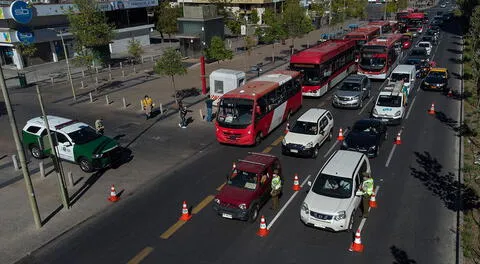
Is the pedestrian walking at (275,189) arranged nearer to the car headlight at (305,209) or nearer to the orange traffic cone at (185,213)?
the car headlight at (305,209)

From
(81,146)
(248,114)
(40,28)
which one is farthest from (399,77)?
(40,28)

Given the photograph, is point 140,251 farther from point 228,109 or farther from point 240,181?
point 228,109

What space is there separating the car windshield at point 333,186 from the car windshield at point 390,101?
1295 centimetres

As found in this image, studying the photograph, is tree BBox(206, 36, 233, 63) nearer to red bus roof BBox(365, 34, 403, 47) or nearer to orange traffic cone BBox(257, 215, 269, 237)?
red bus roof BBox(365, 34, 403, 47)

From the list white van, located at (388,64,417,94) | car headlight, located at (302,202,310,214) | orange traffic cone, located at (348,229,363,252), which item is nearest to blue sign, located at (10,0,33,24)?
white van, located at (388,64,417,94)

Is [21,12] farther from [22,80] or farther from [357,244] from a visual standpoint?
[357,244]

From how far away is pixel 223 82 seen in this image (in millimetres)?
31734

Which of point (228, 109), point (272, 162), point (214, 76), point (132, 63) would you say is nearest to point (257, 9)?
point (132, 63)

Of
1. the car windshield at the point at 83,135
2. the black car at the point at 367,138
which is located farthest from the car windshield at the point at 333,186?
the car windshield at the point at 83,135

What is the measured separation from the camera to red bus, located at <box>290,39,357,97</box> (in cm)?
3216

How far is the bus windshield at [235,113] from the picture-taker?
23094mm

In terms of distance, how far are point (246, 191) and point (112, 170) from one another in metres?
9.21

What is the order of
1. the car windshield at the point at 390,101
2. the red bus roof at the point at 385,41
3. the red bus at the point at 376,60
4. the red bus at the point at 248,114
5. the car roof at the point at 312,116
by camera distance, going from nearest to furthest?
1. the car roof at the point at 312,116
2. the red bus at the point at 248,114
3. the car windshield at the point at 390,101
4. the red bus at the point at 376,60
5. the red bus roof at the point at 385,41

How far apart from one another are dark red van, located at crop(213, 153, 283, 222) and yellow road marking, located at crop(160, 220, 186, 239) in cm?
153
